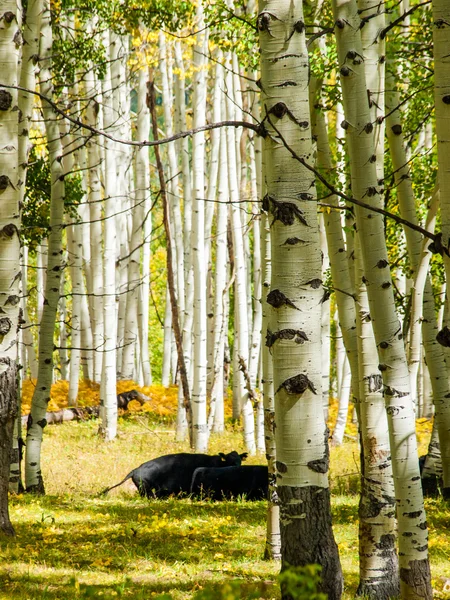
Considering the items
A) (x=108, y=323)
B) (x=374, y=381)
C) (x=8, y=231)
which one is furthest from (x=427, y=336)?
(x=108, y=323)

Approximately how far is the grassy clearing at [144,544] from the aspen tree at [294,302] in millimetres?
449

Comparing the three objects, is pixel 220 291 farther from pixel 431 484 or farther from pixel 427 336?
pixel 427 336

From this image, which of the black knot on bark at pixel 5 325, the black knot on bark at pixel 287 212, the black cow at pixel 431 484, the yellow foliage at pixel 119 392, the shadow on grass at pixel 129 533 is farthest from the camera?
the yellow foliage at pixel 119 392

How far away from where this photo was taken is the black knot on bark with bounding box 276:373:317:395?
314 cm

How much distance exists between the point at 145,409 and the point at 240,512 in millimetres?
10211

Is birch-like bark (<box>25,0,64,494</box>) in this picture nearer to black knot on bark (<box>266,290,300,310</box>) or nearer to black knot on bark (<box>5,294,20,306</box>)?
black knot on bark (<box>5,294,20,306</box>)

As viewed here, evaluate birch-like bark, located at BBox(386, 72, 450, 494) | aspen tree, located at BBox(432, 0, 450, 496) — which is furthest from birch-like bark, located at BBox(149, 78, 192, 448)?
aspen tree, located at BBox(432, 0, 450, 496)

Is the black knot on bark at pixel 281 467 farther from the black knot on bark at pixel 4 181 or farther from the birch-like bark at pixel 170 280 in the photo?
the birch-like bark at pixel 170 280

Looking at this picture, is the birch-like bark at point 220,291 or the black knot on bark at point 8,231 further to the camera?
the birch-like bark at point 220,291

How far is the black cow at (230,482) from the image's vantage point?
8.48 m

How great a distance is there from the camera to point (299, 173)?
10.6 ft

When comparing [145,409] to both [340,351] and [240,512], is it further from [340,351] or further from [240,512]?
[240,512]

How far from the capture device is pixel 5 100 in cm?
501

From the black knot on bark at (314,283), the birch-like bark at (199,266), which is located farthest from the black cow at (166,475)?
the black knot on bark at (314,283)
